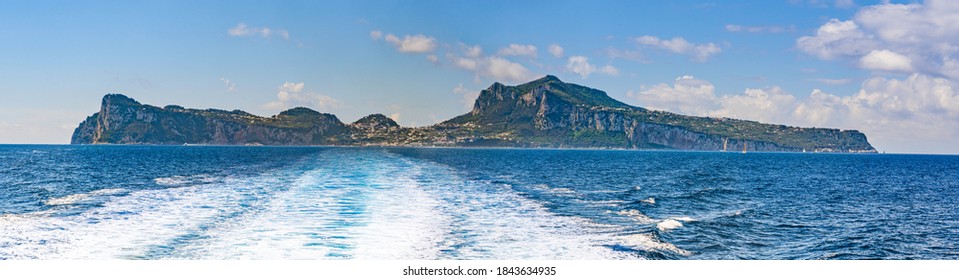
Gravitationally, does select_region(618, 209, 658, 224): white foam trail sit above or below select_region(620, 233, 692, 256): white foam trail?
above

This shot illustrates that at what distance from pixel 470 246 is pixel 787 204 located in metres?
30.4

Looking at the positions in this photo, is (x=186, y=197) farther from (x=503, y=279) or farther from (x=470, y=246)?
(x=503, y=279)

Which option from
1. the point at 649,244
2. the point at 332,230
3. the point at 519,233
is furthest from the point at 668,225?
the point at 332,230

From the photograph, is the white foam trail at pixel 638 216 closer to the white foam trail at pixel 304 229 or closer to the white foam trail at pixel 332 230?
the white foam trail at pixel 304 229

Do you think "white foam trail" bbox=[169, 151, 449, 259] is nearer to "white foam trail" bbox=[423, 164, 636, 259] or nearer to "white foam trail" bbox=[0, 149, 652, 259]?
"white foam trail" bbox=[0, 149, 652, 259]

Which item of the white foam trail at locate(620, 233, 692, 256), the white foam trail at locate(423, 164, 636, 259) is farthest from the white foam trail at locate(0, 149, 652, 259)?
the white foam trail at locate(620, 233, 692, 256)

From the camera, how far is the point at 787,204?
48625 mm

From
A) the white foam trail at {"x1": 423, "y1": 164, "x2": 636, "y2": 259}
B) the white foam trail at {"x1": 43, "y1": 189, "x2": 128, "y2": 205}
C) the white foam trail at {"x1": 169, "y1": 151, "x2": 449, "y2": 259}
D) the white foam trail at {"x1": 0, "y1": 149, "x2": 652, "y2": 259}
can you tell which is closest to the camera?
the white foam trail at {"x1": 169, "y1": 151, "x2": 449, "y2": 259}

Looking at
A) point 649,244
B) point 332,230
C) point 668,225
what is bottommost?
point 649,244

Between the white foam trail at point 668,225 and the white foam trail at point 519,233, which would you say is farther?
the white foam trail at point 668,225

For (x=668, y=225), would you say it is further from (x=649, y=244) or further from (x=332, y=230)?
(x=332, y=230)

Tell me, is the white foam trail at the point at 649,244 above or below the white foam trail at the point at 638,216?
below

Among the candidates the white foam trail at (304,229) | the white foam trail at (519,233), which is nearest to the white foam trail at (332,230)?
the white foam trail at (304,229)

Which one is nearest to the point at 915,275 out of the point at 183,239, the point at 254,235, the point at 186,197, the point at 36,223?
the point at 254,235
